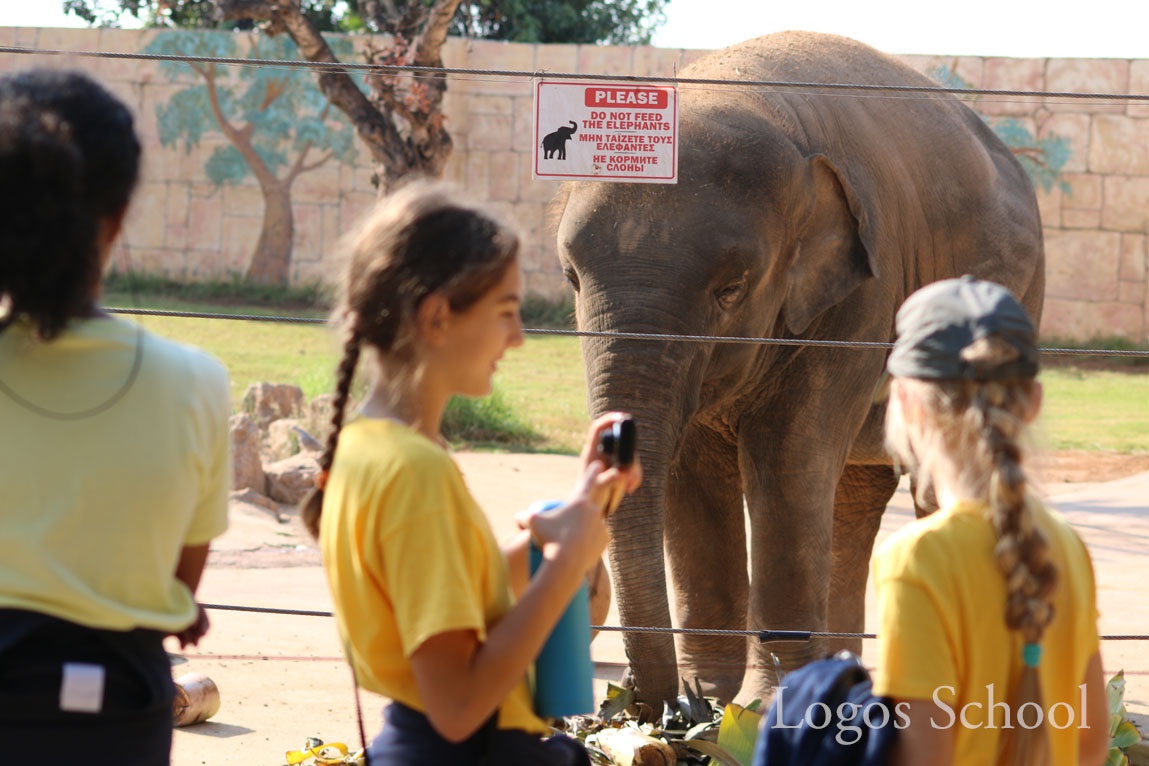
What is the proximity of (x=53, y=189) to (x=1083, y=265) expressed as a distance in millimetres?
13976

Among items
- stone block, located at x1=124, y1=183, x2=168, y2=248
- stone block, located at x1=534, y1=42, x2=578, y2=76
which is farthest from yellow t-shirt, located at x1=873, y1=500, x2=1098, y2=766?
stone block, located at x1=124, y1=183, x2=168, y2=248

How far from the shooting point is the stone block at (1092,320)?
12.7 m

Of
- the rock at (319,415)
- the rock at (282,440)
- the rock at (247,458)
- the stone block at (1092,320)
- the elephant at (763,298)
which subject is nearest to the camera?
the elephant at (763,298)

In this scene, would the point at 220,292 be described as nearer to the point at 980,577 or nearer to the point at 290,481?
the point at 290,481

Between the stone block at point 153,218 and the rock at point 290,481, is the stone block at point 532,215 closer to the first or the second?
the stone block at point 153,218

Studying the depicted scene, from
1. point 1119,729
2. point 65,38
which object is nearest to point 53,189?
point 1119,729

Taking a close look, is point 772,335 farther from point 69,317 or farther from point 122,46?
point 122,46

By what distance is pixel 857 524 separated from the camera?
17.6ft

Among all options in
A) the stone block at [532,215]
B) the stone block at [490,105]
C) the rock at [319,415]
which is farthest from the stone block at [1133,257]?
the rock at [319,415]

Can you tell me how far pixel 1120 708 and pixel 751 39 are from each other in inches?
93.2

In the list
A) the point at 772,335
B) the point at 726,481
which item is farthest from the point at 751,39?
the point at 726,481

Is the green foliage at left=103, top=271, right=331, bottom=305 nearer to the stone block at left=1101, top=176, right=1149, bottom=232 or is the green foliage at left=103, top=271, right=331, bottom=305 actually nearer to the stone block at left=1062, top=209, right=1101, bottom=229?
the stone block at left=1062, top=209, right=1101, bottom=229

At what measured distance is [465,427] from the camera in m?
11.7

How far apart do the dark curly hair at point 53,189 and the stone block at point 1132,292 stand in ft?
43.7
